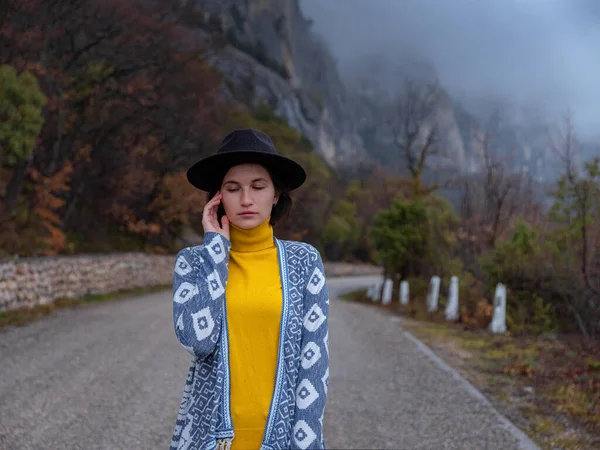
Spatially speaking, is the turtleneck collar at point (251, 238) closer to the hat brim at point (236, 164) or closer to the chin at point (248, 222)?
the chin at point (248, 222)

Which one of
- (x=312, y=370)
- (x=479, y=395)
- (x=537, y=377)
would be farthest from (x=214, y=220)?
(x=537, y=377)

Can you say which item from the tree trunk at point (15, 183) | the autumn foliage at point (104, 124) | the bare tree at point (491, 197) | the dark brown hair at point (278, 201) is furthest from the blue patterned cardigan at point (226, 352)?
the tree trunk at point (15, 183)

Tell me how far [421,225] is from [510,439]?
15423mm

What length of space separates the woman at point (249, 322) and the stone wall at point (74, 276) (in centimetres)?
1146

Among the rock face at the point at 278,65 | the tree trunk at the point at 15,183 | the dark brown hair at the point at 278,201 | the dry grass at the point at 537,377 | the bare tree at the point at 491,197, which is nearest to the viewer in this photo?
the dark brown hair at the point at 278,201

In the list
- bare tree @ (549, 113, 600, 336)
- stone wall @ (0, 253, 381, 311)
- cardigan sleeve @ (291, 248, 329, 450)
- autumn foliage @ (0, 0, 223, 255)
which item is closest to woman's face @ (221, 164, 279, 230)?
cardigan sleeve @ (291, 248, 329, 450)

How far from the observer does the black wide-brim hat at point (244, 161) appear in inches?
85.2

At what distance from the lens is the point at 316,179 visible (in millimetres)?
43281

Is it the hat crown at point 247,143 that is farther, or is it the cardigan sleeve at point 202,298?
the hat crown at point 247,143

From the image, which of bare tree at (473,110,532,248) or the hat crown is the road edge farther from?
bare tree at (473,110,532,248)

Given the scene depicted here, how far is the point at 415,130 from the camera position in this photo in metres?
25.5

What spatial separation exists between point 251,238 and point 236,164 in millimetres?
266

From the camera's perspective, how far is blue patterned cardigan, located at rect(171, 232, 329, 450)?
6.56ft

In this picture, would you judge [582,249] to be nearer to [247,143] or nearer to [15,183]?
[247,143]
